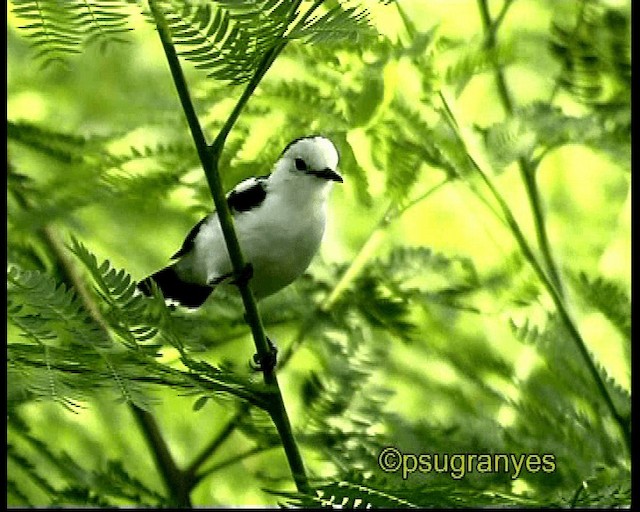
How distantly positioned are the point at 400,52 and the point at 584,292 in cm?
55

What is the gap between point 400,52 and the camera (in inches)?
75.9

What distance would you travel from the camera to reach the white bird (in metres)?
2.21

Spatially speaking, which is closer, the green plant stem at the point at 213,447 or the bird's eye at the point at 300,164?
the green plant stem at the point at 213,447

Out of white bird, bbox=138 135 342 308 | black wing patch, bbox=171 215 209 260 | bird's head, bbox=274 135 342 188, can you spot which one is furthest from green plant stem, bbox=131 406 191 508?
bird's head, bbox=274 135 342 188

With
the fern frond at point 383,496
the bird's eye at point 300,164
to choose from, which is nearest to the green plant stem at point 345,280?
the bird's eye at point 300,164

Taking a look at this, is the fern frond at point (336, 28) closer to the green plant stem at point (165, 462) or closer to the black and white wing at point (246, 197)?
the green plant stem at point (165, 462)

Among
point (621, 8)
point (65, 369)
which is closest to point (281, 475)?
point (65, 369)

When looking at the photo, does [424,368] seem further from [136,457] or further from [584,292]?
[136,457]

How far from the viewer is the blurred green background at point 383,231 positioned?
6.26ft

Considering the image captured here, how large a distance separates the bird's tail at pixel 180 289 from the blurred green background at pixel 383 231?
0.10 metres

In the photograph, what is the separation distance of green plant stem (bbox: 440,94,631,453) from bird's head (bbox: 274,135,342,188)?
0.28 m

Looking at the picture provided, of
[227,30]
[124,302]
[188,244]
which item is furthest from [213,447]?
[227,30]

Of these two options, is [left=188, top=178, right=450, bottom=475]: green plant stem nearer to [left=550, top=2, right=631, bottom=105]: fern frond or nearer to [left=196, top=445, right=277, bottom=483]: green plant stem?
[left=196, top=445, right=277, bottom=483]: green plant stem

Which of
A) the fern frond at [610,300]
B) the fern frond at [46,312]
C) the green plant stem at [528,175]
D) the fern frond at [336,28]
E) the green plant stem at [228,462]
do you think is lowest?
the fern frond at [46,312]
